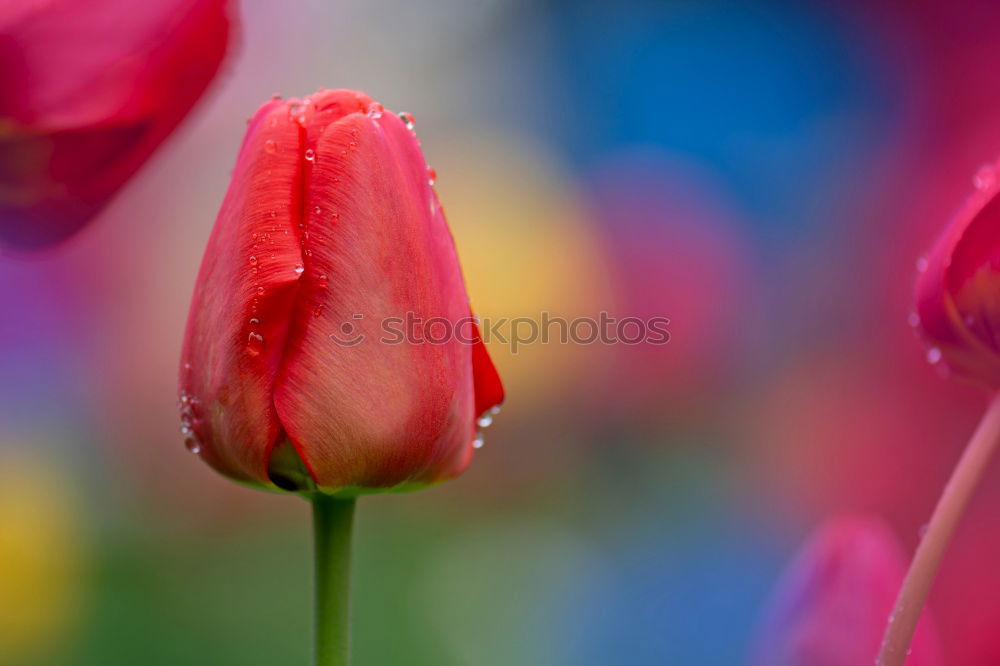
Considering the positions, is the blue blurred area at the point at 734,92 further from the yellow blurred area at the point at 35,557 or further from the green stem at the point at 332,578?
the green stem at the point at 332,578

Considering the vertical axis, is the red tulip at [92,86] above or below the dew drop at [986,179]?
above

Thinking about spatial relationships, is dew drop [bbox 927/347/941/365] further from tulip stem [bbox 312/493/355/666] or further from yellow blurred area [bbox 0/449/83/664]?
yellow blurred area [bbox 0/449/83/664]

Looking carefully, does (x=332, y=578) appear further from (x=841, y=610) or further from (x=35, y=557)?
(x=35, y=557)

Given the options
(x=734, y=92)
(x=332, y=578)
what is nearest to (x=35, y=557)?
(x=332, y=578)

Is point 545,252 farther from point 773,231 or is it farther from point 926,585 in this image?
point 926,585

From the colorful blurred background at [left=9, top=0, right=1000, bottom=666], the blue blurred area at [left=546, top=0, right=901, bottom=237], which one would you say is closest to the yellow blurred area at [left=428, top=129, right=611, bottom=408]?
the colorful blurred background at [left=9, top=0, right=1000, bottom=666]

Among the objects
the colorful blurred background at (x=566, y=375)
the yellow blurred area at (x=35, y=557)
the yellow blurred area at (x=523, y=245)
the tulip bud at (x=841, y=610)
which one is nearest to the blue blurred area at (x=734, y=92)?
the colorful blurred background at (x=566, y=375)

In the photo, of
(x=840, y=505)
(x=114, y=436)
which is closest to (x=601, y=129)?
(x=840, y=505)
